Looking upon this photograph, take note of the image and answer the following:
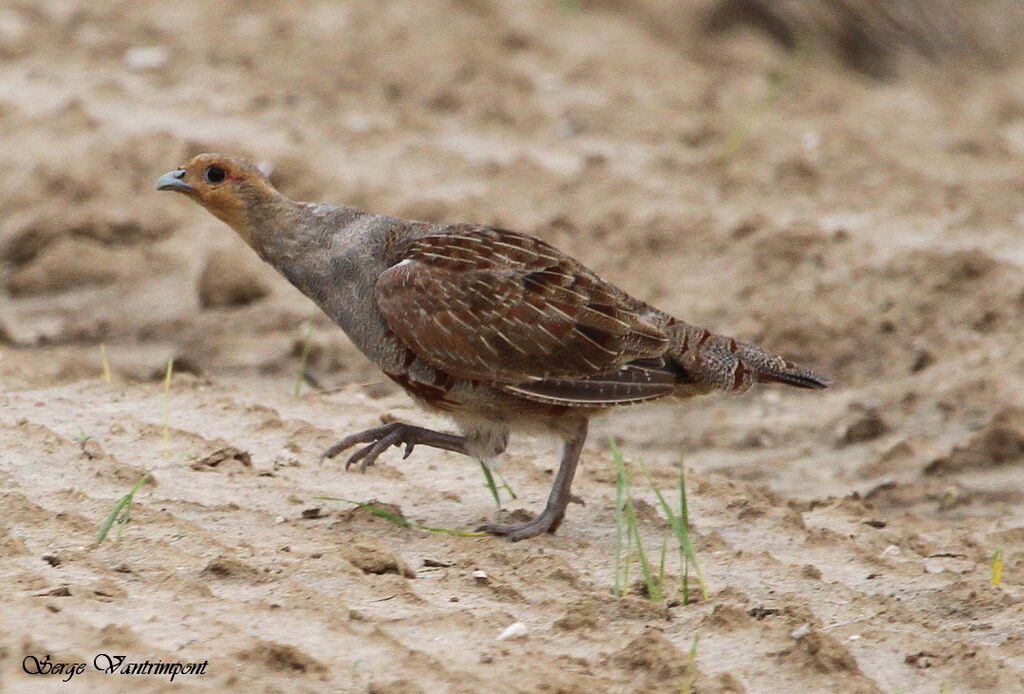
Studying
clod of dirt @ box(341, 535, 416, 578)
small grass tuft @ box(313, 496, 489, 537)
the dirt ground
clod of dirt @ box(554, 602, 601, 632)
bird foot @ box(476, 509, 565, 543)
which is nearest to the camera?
the dirt ground

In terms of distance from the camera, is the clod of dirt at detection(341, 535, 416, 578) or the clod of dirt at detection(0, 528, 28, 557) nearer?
the clod of dirt at detection(0, 528, 28, 557)

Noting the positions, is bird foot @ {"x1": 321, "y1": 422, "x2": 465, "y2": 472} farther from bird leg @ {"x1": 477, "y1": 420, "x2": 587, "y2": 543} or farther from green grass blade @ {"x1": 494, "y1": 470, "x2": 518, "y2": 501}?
bird leg @ {"x1": 477, "y1": 420, "x2": 587, "y2": 543}

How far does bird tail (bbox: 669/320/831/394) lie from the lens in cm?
546

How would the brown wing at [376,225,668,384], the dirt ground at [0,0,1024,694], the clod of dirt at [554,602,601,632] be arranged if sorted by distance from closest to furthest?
1. the dirt ground at [0,0,1024,694]
2. the clod of dirt at [554,602,601,632]
3. the brown wing at [376,225,668,384]

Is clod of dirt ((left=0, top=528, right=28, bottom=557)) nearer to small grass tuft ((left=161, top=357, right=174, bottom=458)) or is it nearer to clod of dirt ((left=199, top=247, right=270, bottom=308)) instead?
small grass tuft ((left=161, top=357, right=174, bottom=458))

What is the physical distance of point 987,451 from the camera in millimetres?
6230

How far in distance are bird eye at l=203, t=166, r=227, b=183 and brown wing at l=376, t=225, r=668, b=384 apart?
0.69m

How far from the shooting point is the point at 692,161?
9.12m

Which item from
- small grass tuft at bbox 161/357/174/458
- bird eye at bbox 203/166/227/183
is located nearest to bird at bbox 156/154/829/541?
bird eye at bbox 203/166/227/183

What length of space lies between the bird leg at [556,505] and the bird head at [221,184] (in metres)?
1.35

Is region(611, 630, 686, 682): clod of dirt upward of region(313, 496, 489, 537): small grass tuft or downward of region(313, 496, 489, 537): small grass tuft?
downward

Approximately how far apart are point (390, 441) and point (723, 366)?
1174 mm

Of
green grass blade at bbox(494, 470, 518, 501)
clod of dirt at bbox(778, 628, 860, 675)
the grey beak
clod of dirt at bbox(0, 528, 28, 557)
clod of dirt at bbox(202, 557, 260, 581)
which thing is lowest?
clod of dirt at bbox(0, 528, 28, 557)

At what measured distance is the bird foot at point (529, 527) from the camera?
505 centimetres
